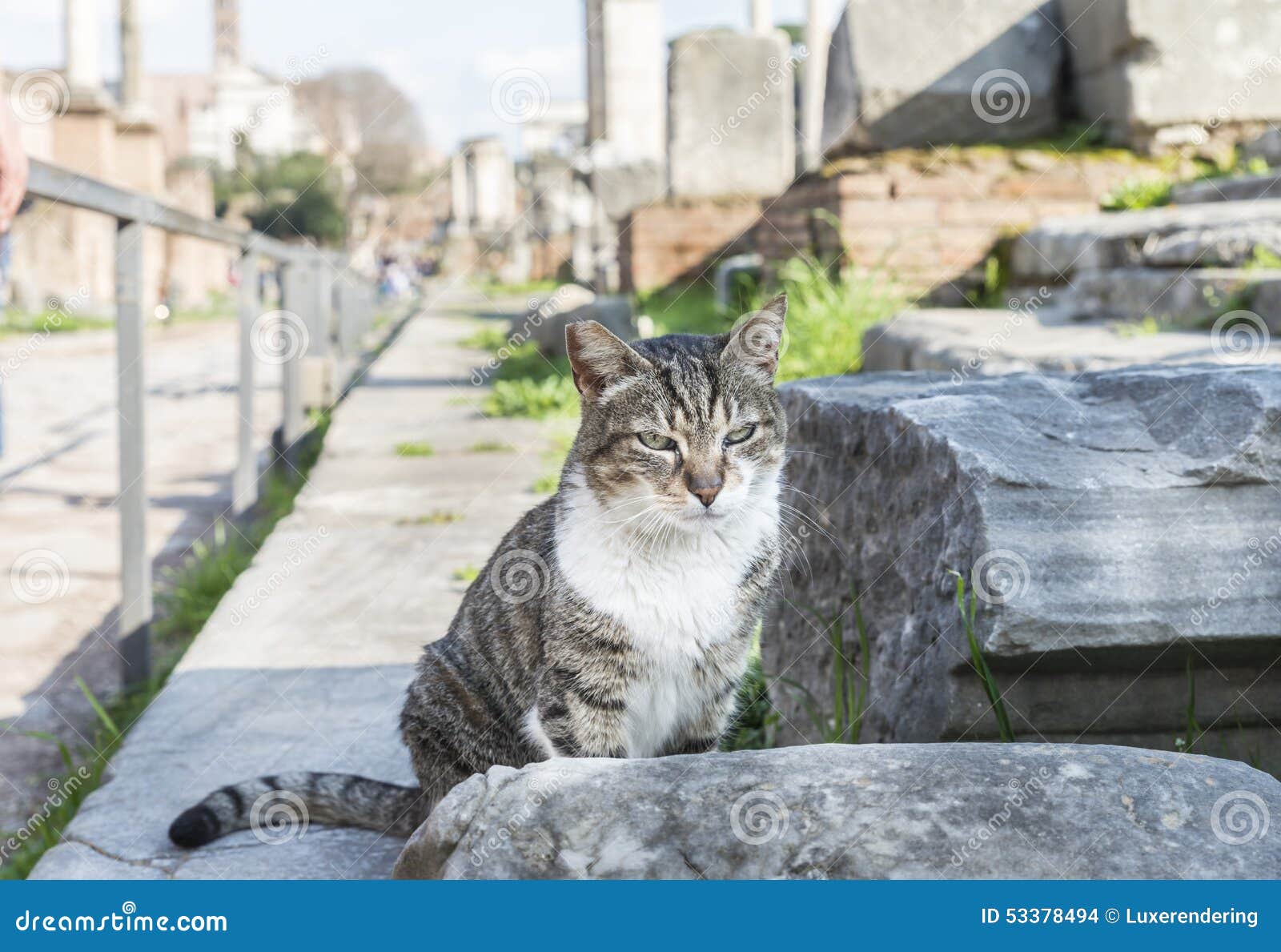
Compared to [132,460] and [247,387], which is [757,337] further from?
[247,387]

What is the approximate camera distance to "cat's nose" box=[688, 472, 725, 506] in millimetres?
2092

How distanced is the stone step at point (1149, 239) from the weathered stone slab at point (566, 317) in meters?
2.45

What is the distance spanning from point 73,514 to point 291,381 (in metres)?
1.43

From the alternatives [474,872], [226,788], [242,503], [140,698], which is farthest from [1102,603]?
[242,503]

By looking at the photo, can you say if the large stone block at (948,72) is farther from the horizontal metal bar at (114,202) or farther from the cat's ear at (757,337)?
the cat's ear at (757,337)

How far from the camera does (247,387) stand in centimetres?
595

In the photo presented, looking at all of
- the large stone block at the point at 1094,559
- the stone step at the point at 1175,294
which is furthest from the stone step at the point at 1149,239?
the large stone block at the point at 1094,559

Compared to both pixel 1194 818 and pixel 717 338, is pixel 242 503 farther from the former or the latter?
A: pixel 1194 818

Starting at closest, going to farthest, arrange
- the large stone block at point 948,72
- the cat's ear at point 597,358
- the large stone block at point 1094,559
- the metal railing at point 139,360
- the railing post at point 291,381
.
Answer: the large stone block at point 1094,559, the cat's ear at point 597,358, the metal railing at point 139,360, the large stone block at point 948,72, the railing post at point 291,381

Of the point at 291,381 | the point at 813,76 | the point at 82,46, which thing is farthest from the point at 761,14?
the point at 291,381

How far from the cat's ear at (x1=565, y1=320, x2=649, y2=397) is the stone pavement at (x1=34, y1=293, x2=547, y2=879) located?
0.98 metres

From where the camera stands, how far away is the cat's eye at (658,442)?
2191mm

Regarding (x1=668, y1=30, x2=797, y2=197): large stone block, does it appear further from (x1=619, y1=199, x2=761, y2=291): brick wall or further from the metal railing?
the metal railing

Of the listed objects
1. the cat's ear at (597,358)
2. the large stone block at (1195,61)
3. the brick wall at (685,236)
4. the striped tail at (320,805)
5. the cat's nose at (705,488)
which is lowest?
the striped tail at (320,805)
